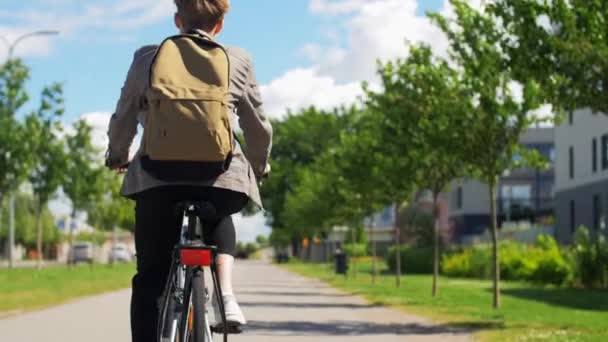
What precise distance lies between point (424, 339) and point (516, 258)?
28.3 m

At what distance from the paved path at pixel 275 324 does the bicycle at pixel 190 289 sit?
7000 mm

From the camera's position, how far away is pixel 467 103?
1841 cm

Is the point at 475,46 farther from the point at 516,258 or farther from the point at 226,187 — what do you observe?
the point at 516,258

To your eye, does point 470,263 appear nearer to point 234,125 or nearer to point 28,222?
point 234,125

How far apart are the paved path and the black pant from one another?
6.69 meters

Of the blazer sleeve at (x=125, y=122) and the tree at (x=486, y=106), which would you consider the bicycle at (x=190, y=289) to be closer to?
the blazer sleeve at (x=125, y=122)

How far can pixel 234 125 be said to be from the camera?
482 centimetres

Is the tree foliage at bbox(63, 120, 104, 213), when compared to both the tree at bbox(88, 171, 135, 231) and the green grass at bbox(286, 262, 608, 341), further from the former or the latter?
the green grass at bbox(286, 262, 608, 341)

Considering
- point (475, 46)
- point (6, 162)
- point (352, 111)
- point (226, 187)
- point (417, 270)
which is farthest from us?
point (352, 111)

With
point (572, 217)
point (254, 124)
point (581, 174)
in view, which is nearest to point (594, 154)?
point (581, 174)

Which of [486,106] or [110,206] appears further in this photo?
[110,206]

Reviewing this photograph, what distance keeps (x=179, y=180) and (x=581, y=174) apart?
166 ft

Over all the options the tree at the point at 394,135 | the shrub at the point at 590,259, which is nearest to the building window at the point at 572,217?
the shrub at the point at 590,259

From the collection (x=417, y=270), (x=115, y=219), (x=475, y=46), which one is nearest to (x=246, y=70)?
(x=475, y=46)
